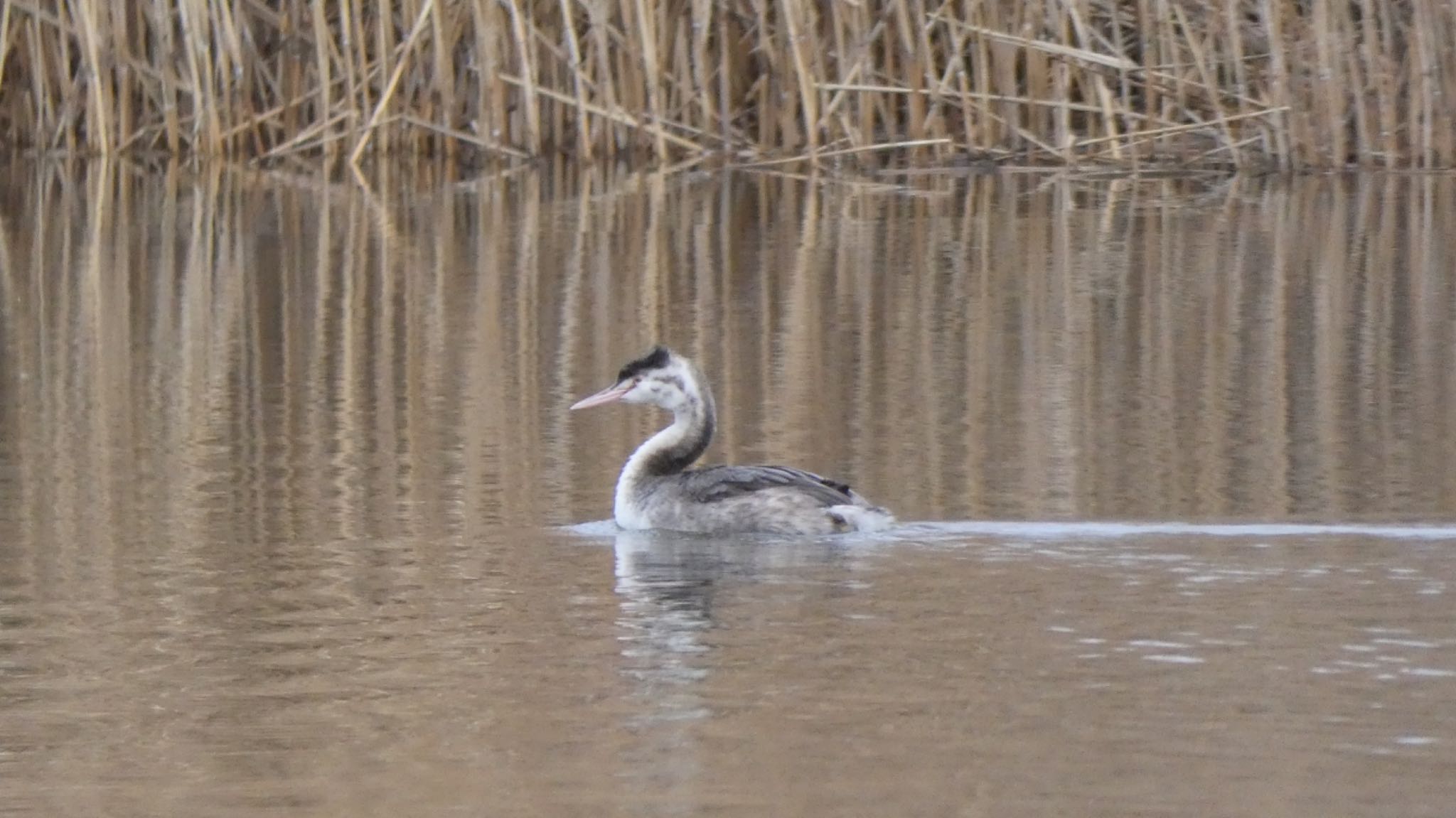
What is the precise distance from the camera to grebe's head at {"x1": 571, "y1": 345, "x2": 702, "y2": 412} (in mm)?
7191

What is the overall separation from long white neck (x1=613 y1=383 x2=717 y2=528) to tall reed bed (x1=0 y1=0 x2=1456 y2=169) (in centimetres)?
837

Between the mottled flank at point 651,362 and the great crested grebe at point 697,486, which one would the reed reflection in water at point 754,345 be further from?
the mottled flank at point 651,362

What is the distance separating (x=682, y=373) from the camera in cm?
719

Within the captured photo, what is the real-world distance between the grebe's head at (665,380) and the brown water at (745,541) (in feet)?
0.98

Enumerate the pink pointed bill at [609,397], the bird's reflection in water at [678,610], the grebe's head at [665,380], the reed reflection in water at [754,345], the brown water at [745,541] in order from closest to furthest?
the brown water at [745,541] < the bird's reflection in water at [678,610] < the reed reflection in water at [754,345] < the grebe's head at [665,380] < the pink pointed bill at [609,397]

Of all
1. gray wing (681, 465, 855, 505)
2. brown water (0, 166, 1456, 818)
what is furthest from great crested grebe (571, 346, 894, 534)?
brown water (0, 166, 1456, 818)

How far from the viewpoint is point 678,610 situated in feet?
18.3

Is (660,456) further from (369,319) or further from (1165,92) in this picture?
(1165,92)

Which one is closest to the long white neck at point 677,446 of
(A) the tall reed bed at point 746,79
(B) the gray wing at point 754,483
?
(B) the gray wing at point 754,483

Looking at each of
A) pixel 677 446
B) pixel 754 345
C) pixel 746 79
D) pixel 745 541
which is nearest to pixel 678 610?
pixel 745 541

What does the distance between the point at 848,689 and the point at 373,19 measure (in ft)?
43.3

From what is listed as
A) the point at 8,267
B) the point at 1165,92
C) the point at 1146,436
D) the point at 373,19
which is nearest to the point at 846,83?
the point at 1165,92

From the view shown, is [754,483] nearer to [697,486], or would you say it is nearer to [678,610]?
[697,486]

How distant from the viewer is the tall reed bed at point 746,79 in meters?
15.2
